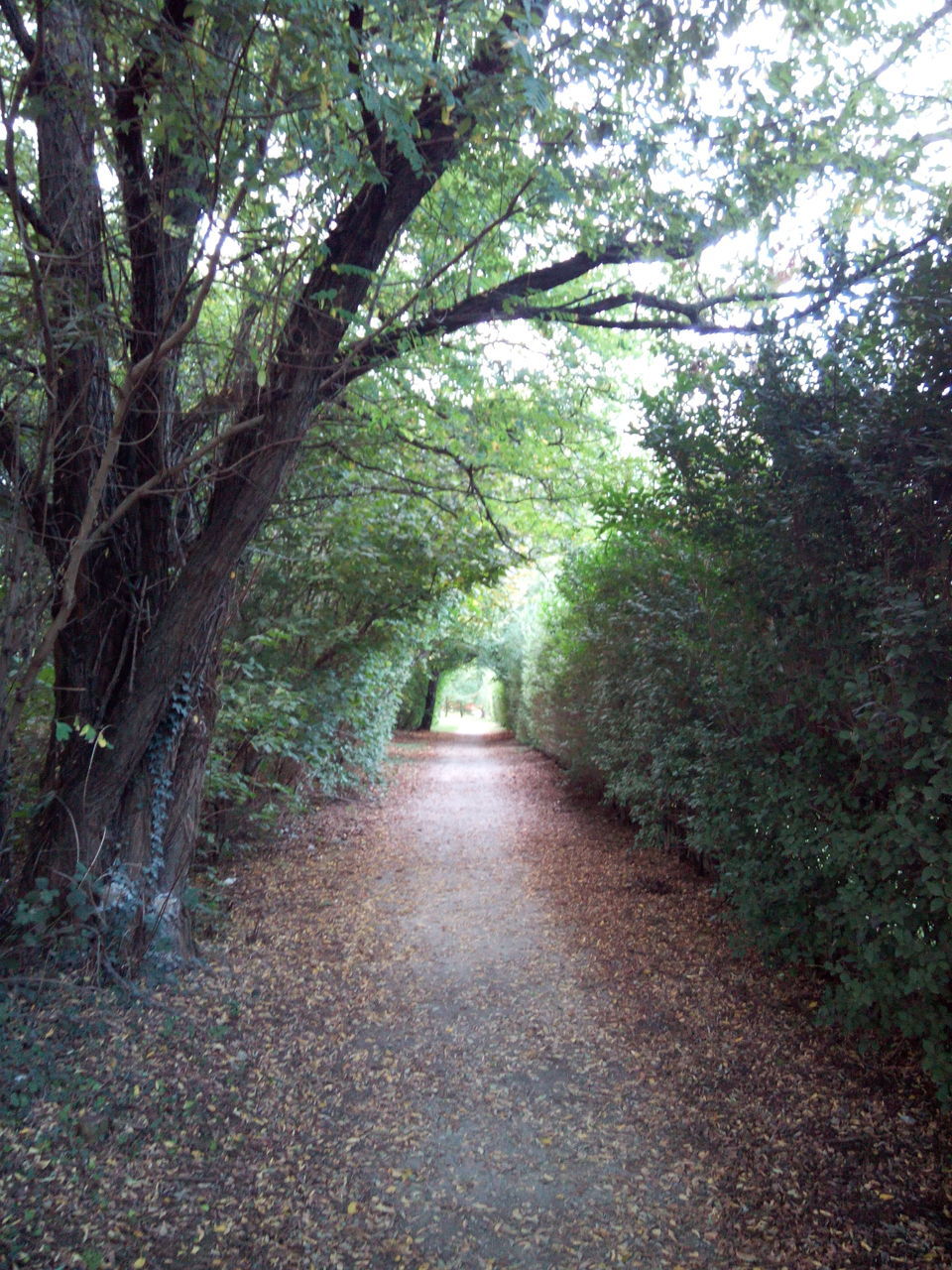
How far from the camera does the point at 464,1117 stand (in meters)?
4.05

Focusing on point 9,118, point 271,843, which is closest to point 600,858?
point 271,843

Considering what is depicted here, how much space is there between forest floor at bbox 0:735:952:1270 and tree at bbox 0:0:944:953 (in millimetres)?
1131

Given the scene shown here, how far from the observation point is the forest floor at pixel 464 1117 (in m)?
3.11

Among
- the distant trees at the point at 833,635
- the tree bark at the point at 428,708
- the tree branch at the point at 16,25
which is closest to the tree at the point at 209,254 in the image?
the tree branch at the point at 16,25

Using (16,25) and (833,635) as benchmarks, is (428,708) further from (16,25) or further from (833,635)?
(16,25)

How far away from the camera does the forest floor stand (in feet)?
10.2

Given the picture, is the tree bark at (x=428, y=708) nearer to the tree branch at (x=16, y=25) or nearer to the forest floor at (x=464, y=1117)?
the forest floor at (x=464, y=1117)

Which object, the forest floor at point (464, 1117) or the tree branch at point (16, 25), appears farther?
the tree branch at point (16, 25)

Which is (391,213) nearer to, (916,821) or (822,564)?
(822,564)

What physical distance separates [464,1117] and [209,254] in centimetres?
487

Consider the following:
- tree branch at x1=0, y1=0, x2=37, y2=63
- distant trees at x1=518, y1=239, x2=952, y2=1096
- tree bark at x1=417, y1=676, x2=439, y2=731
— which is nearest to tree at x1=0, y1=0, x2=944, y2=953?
tree branch at x1=0, y1=0, x2=37, y2=63

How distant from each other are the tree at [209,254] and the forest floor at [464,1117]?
3.71 feet

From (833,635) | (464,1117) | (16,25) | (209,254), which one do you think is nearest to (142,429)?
(209,254)

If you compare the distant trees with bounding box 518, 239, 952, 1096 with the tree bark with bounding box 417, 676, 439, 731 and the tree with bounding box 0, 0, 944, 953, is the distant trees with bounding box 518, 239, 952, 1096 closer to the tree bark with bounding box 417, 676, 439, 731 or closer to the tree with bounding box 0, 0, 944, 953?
the tree with bounding box 0, 0, 944, 953
